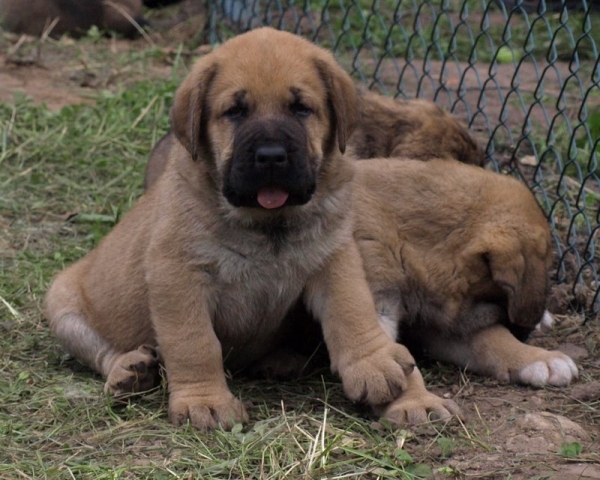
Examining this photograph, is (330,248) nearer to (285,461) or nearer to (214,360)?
(214,360)

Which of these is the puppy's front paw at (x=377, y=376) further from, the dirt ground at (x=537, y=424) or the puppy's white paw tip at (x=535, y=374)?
the puppy's white paw tip at (x=535, y=374)

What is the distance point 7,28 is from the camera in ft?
39.2

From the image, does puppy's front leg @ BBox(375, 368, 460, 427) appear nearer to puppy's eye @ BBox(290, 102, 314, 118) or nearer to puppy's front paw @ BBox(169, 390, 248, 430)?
puppy's front paw @ BBox(169, 390, 248, 430)

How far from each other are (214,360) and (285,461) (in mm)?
645

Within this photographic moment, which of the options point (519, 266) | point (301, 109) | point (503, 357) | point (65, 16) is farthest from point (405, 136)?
point (65, 16)

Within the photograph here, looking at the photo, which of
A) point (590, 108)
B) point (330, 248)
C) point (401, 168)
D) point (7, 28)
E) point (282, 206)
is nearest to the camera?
point (282, 206)

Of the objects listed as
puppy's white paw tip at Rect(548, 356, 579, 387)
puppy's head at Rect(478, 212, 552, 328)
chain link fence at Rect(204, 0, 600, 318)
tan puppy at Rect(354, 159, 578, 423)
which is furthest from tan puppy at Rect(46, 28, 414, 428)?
chain link fence at Rect(204, 0, 600, 318)

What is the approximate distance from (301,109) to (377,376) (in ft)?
3.76

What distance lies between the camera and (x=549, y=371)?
5.18 m

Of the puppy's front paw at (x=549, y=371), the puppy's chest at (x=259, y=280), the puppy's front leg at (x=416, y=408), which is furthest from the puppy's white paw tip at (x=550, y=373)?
the puppy's chest at (x=259, y=280)

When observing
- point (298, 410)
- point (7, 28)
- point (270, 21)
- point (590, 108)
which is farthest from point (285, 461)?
point (7, 28)

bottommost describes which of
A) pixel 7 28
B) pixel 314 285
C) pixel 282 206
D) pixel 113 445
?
pixel 7 28

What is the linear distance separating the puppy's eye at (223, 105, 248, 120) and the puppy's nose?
28 cm

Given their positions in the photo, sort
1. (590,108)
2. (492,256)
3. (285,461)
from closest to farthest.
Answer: (285,461) → (492,256) → (590,108)
